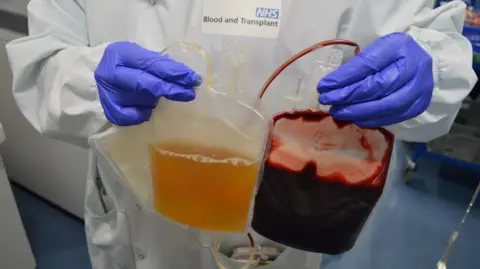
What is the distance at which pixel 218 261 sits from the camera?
2.41 feet

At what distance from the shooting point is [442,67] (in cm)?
67

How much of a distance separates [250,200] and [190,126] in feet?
0.41

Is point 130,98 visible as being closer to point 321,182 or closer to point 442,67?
point 321,182

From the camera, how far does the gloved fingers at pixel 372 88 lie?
0.52m

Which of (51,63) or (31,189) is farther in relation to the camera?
(31,189)

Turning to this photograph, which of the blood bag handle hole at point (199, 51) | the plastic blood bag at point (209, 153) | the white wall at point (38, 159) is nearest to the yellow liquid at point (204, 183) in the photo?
the plastic blood bag at point (209, 153)

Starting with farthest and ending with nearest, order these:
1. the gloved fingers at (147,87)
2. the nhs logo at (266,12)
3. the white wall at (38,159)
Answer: the white wall at (38,159)
the nhs logo at (266,12)
the gloved fingers at (147,87)

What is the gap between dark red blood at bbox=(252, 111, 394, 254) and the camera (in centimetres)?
55

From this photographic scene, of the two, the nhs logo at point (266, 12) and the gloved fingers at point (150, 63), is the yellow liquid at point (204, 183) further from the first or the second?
the nhs logo at point (266, 12)

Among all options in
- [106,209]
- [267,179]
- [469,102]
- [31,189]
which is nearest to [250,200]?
[267,179]

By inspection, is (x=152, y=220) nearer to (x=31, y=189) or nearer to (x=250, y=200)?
(x=250, y=200)

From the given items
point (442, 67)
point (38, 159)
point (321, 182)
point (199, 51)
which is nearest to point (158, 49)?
point (199, 51)

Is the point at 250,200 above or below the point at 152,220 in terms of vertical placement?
above

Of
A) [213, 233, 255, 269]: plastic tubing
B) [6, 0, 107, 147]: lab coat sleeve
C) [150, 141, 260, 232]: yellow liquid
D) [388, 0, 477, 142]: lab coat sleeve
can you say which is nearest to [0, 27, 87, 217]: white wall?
[6, 0, 107, 147]: lab coat sleeve
